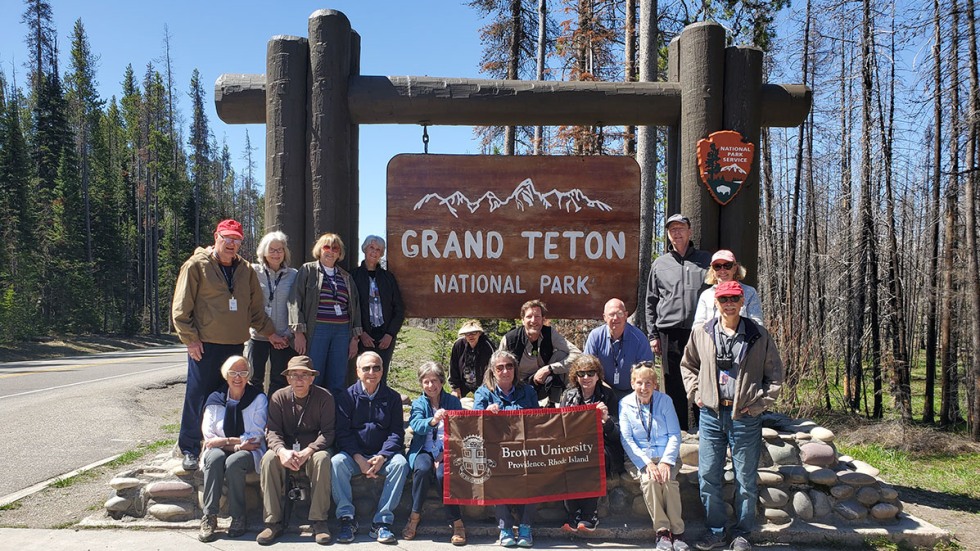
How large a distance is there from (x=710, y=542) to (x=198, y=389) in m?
3.92

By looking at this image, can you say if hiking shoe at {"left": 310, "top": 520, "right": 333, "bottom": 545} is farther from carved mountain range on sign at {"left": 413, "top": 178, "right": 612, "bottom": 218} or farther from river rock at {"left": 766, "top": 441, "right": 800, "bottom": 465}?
river rock at {"left": 766, "top": 441, "right": 800, "bottom": 465}

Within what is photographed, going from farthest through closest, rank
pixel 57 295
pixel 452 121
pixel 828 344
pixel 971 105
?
pixel 57 295 < pixel 828 344 < pixel 971 105 < pixel 452 121

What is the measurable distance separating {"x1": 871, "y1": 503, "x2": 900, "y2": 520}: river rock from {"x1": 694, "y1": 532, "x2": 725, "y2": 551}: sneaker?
1.30 metres

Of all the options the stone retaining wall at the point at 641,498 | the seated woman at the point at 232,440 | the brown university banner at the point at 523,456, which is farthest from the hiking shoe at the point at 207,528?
the brown university banner at the point at 523,456

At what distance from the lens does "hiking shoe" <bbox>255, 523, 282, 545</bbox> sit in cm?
417

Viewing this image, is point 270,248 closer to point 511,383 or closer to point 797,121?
point 511,383

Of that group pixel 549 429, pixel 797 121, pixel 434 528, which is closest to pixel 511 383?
pixel 549 429

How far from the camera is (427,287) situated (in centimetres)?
568

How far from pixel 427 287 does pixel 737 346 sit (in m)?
2.71

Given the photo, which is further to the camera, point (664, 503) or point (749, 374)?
point (664, 503)

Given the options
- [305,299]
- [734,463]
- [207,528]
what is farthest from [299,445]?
[734,463]

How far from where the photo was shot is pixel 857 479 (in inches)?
184

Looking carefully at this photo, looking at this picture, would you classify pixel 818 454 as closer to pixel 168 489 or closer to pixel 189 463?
pixel 189 463

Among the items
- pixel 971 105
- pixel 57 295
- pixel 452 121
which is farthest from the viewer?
pixel 57 295
